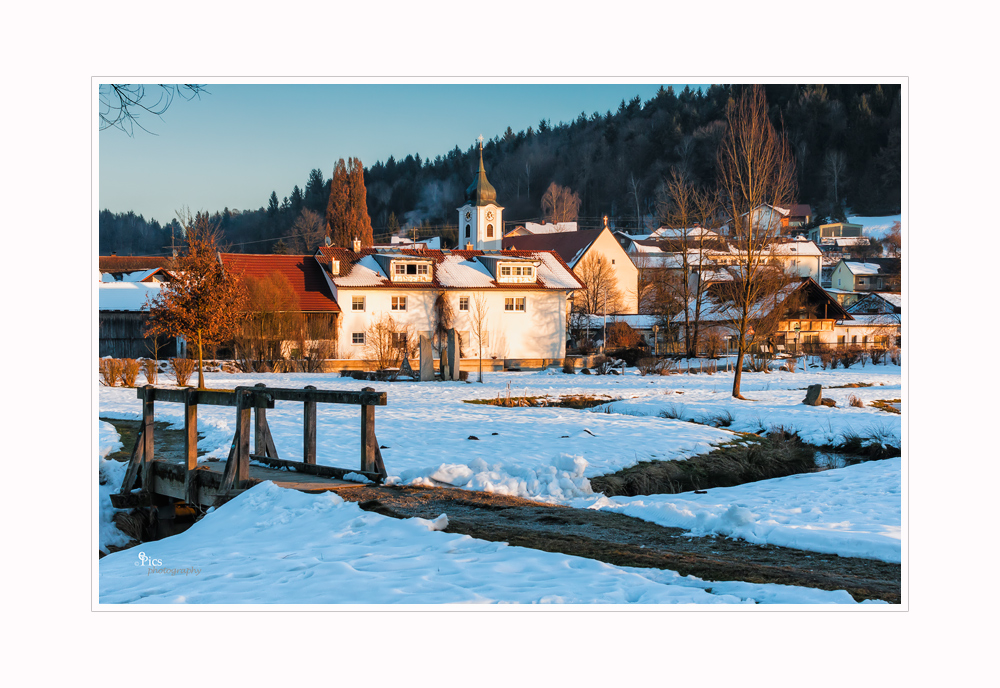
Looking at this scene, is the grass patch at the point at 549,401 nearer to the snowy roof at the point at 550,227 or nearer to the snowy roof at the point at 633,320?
the snowy roof at the point at 633,320

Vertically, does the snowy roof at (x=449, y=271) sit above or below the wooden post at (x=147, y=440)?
above

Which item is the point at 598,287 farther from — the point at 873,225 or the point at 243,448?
the point at 243,448

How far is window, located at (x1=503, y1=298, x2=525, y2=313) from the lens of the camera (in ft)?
152

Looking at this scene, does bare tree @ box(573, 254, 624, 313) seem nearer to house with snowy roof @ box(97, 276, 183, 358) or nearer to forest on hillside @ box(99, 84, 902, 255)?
forest on hillside @ box(99, 84, 902, 255)

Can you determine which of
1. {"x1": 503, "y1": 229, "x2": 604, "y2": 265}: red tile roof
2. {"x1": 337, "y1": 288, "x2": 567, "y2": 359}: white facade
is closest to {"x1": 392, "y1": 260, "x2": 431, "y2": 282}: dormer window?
{"x1": 337, "y1": 288, "x2": 567, "y2": 359}: white facade

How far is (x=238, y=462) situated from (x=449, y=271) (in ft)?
127

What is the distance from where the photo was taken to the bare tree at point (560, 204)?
8738 centimetres

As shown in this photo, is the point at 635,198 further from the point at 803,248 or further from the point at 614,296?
the point at 614,296

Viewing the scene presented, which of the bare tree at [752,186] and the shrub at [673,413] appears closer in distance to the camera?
the shrub at [673,413]

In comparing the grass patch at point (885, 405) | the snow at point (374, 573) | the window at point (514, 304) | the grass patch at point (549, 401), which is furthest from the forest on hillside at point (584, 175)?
the snow at point (374, 573)

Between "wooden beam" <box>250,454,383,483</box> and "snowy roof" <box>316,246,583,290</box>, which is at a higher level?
"snowy roof" <box>316,246,583,290</box>

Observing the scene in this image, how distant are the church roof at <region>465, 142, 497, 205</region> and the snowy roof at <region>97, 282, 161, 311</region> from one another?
33.2 meters

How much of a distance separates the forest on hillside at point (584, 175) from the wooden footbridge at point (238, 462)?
30011 millimetres

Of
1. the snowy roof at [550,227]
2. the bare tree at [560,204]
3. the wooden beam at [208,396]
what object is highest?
the bare tree at [560,204]
